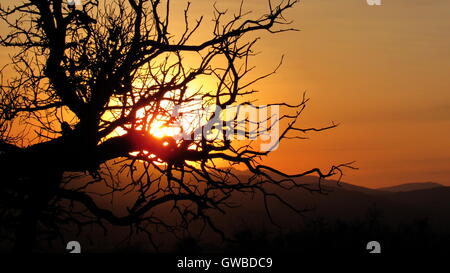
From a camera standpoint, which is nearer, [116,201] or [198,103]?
[198,103]

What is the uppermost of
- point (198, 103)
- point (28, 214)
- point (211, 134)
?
point (198, 103)

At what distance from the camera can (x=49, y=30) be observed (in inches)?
394

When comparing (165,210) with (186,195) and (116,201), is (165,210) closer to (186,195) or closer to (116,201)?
(116,201)

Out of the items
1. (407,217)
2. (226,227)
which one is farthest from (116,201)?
(407,217)

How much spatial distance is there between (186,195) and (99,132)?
1.86 metres

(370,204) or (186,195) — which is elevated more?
(370,204)

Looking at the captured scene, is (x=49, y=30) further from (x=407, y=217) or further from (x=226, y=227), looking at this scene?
(x=407, y=217)

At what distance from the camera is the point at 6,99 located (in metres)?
10.7

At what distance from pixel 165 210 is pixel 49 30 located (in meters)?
65.9

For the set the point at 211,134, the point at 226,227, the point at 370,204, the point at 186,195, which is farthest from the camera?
the point at 370,204
